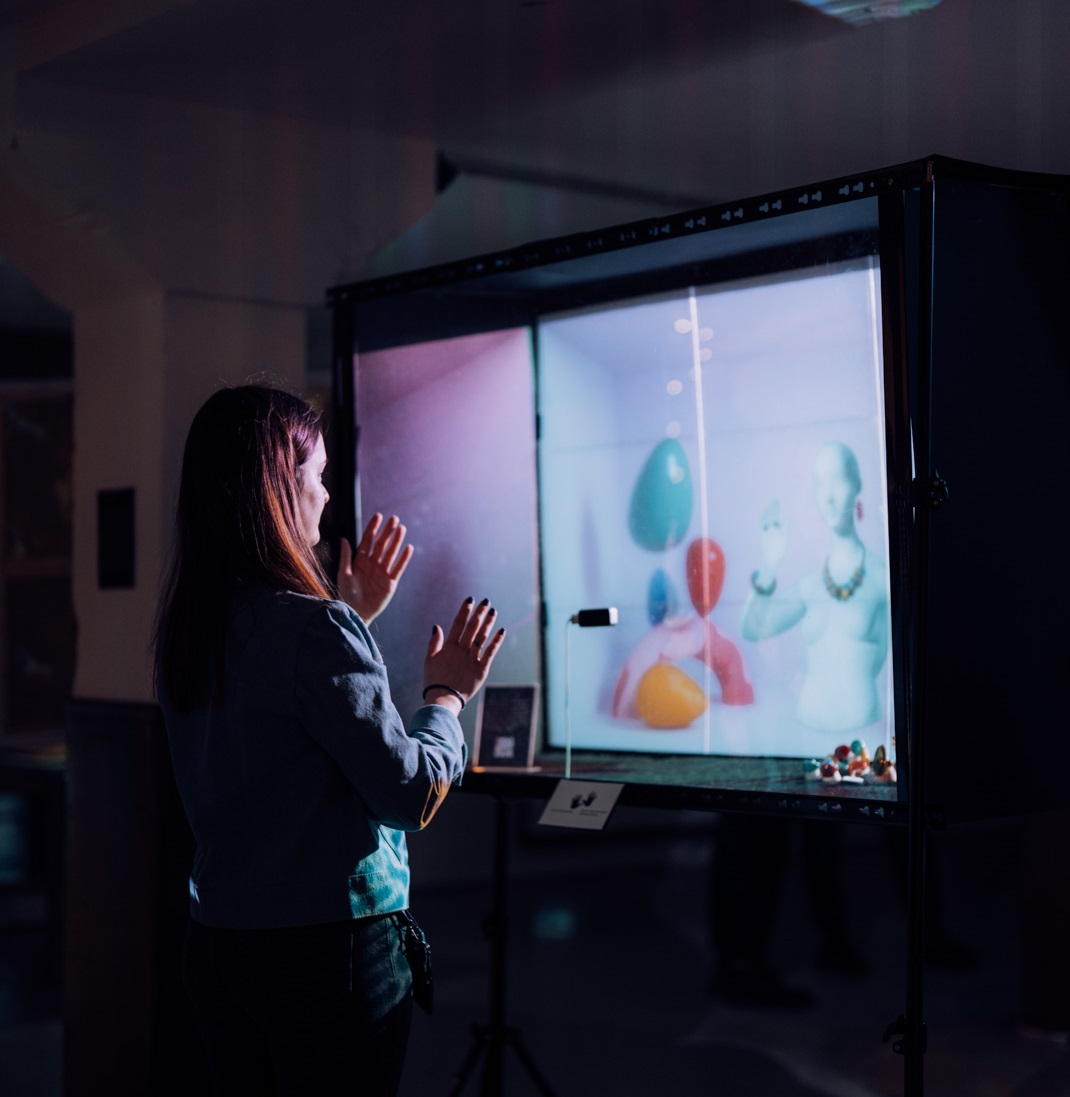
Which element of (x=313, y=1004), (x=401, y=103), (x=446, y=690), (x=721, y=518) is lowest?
(x=313, y=1004)

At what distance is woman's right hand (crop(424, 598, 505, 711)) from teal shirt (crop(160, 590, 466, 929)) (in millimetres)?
231

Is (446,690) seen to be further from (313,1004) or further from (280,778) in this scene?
(313,1004)

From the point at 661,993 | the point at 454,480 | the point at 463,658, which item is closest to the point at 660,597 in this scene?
the point at 454,480

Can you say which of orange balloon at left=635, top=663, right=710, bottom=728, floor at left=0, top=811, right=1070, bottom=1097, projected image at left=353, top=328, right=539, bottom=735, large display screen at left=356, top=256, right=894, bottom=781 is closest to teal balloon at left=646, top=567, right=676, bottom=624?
large display screen at left=356, top=256, right=894, bottom=781

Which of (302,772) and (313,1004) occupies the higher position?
(302,772)

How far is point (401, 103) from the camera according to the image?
11.0 ft

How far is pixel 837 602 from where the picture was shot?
2.70m

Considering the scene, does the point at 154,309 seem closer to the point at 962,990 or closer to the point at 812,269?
the point at 812,269

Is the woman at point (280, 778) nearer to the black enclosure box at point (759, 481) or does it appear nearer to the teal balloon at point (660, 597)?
the black enclosure box at point (759, 481)

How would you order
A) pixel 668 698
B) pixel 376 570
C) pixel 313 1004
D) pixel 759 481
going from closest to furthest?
1. pixel 313 1004
2. pixel 376 570
3. pixel 759 481
4. pixel 668 698

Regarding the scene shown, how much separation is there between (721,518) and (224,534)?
53.7 inches

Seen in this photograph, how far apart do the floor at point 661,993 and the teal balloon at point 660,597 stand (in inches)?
31.3

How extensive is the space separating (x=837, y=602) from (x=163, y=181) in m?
1.91

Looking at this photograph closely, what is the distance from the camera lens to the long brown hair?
182cm
